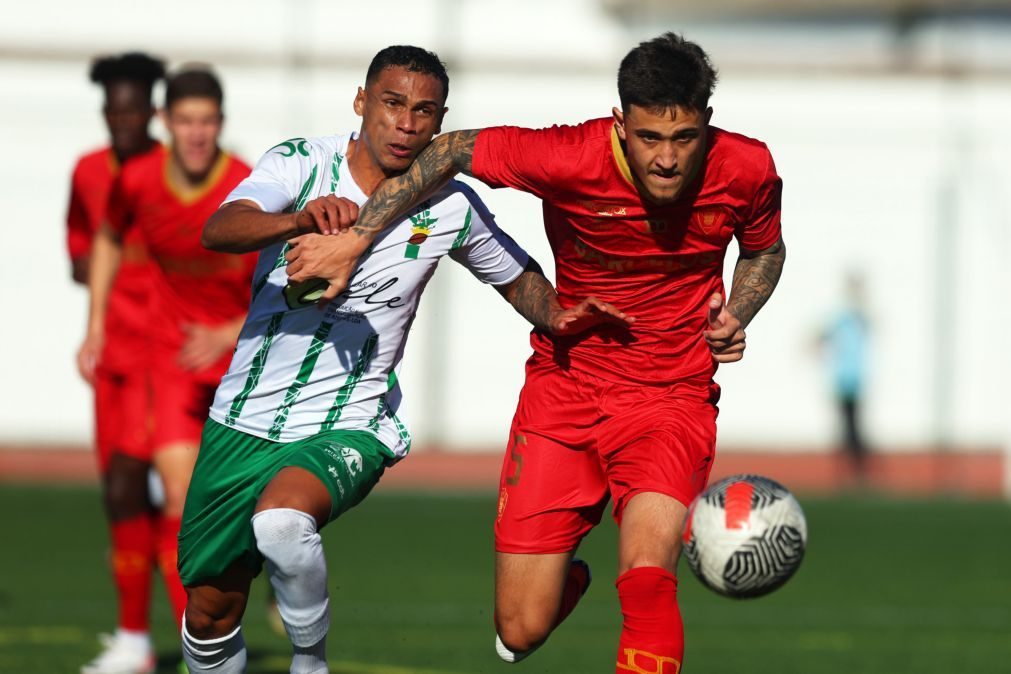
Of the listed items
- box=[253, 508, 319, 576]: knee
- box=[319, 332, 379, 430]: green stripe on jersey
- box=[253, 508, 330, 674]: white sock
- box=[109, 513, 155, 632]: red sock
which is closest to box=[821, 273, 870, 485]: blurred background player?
box=[109, 513, 155, 632]: red sock

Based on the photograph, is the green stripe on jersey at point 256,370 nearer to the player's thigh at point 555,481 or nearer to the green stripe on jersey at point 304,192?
the green stripe on jersey at point 304,192

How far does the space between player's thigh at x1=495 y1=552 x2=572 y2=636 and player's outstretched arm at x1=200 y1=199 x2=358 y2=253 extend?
1579mm

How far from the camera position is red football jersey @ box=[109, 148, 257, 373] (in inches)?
302

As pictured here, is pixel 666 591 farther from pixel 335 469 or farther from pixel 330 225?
pixel 330 225

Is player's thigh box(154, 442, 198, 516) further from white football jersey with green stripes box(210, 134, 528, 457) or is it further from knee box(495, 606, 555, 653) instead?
knee box(495, 606, 555, 653)

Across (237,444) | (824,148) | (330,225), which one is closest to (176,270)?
(237,444)

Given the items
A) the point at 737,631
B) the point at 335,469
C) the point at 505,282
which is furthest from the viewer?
the point at 737,631

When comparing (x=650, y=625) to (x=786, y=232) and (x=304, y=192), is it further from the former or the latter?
(x=786, y=232)

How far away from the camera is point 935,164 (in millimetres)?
23156

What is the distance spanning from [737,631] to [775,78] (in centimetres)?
1477

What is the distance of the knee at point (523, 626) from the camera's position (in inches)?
242

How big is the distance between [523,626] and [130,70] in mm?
3732

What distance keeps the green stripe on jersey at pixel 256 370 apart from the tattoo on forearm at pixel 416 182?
0.49 m

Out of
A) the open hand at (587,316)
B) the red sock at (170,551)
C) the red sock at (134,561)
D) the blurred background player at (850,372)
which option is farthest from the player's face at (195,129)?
the blurred background player at (850,372)
